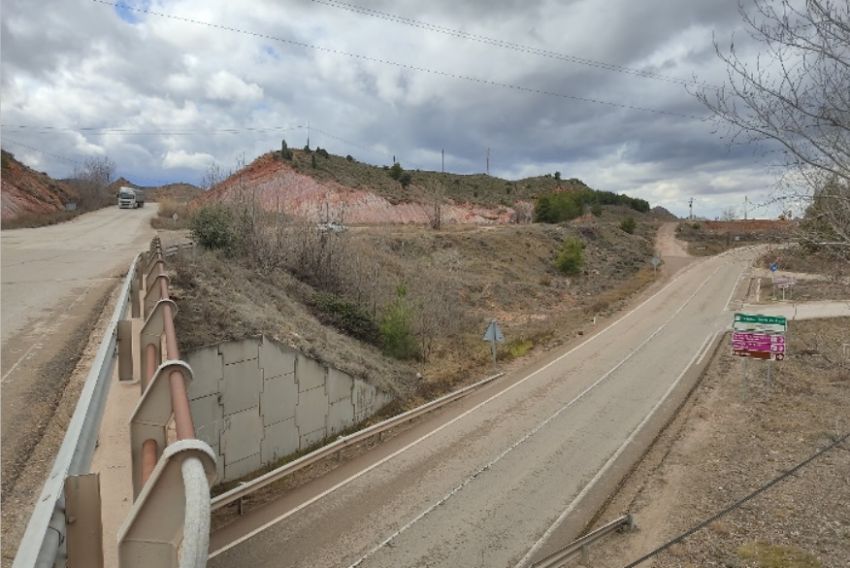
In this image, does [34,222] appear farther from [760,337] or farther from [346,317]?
[760,337]

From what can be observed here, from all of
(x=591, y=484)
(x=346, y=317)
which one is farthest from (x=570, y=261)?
(x=591, y=484)

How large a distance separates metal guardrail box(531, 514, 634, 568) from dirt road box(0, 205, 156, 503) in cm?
710

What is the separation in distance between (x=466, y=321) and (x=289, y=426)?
16.1m

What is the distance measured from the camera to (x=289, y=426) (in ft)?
47.4

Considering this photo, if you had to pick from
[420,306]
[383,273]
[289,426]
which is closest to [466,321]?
[420,306]

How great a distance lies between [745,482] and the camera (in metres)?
12.3

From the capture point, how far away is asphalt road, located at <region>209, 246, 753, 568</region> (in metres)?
9.80

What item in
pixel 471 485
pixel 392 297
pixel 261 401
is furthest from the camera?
pixel 392 297

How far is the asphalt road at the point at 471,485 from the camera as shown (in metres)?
9.80

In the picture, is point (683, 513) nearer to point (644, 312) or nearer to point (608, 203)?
point (644, 312)

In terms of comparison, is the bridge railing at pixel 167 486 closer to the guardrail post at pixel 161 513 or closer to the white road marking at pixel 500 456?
the guardrail post at pixel 161 513

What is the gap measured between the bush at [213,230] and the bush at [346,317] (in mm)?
3923

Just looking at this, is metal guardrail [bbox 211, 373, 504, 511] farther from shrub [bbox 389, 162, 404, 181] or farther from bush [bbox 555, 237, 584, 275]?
shrub [bbox 389, 162, 404, 181]

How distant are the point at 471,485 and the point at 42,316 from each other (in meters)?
10.2
